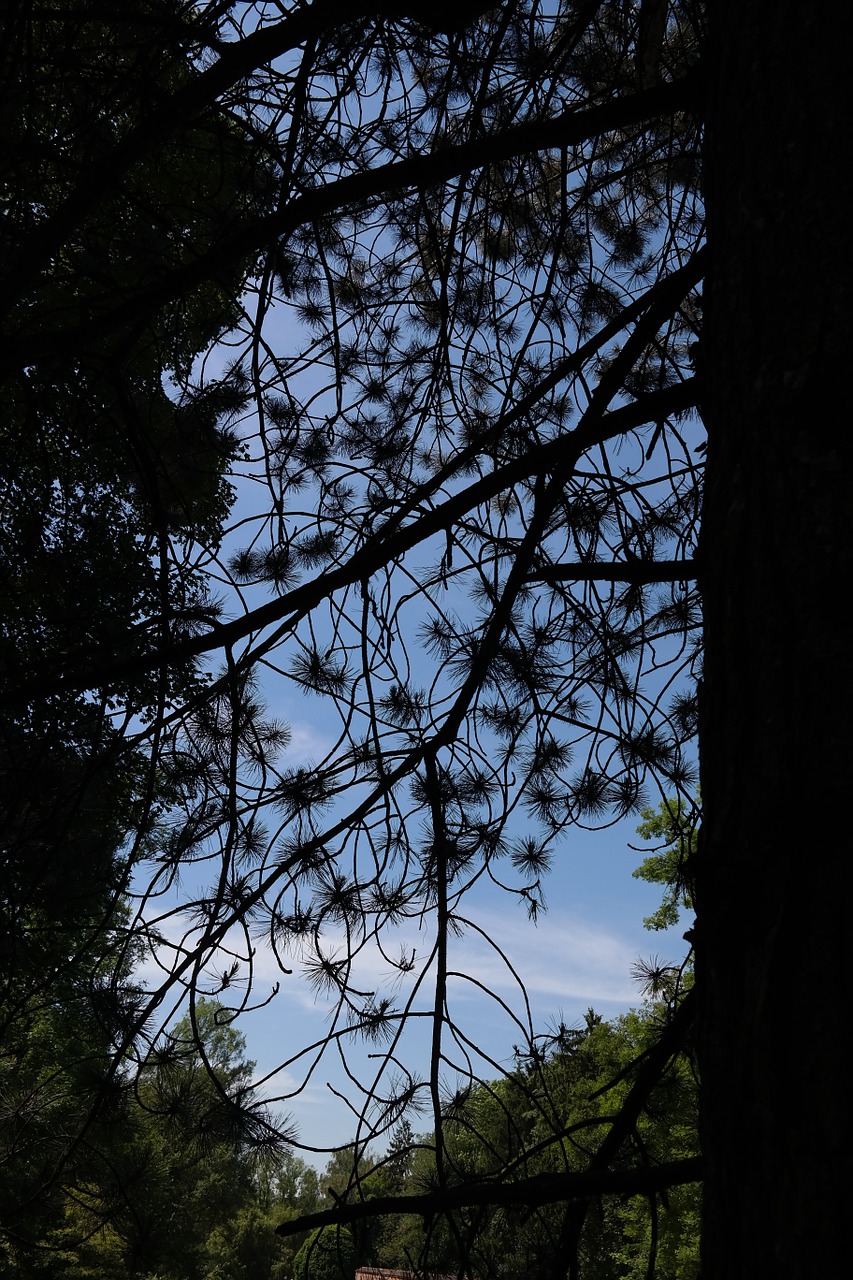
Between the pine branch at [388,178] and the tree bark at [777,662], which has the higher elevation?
the pine branch at [388,178]

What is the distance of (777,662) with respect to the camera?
0.99m

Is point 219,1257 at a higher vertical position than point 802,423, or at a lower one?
lower

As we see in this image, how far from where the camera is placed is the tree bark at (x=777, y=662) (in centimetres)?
80

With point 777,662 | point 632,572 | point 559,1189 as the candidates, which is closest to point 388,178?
point 632,572

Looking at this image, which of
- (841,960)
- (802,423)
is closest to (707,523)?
(802,423)

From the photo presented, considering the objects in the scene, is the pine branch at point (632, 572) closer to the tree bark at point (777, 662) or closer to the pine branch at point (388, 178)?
the tree bark at point (777, 662)

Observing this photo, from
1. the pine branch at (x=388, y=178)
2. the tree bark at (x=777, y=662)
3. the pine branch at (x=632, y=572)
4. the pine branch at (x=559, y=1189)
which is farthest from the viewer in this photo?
the pine branch at (x=388, y=178)

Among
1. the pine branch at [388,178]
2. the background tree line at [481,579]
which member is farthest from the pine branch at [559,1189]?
the pine branch at [388,178]

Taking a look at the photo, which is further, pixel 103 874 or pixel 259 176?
pixel 259 176

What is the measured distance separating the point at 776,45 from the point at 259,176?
2.84 meters

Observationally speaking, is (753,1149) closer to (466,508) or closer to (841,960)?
(841,960)

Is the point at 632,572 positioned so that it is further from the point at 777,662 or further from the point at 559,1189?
the point at 559,1189

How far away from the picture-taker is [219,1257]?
2898 cm

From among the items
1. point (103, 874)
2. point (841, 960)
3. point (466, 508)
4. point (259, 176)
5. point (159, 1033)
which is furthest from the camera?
point (259, 176)
